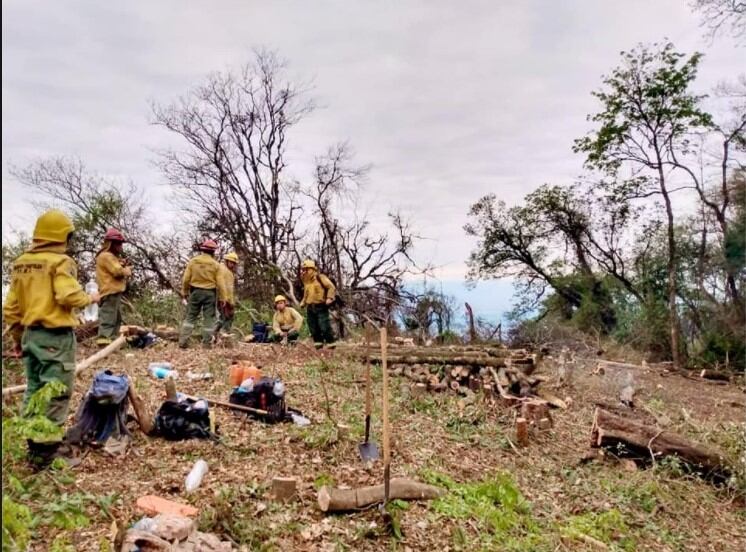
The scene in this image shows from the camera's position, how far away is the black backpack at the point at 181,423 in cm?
428

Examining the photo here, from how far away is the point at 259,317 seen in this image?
12492 mm

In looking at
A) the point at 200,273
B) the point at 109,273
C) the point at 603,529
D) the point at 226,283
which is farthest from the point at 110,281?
the point at 603,529

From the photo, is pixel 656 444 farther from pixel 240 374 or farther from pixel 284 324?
pixel 284 324

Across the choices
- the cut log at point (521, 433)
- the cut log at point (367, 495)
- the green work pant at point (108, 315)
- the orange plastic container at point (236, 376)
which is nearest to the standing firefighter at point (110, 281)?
the green work pant at point (108, 315)

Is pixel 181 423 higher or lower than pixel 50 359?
lower

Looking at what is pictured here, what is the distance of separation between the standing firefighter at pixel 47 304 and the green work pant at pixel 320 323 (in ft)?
20.5

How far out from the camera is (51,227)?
140 inches

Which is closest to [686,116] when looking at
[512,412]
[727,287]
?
[727,287]

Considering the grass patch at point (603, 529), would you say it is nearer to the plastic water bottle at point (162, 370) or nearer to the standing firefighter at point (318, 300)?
the plastic water bottle at point (162, 370)

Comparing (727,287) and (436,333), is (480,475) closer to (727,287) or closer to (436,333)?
(436,333)

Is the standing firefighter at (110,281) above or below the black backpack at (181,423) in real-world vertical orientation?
above

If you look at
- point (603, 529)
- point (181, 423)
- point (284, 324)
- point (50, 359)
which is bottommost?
point (603, 529)

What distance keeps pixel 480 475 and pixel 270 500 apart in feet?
6.50

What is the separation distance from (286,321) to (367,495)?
6918mm
